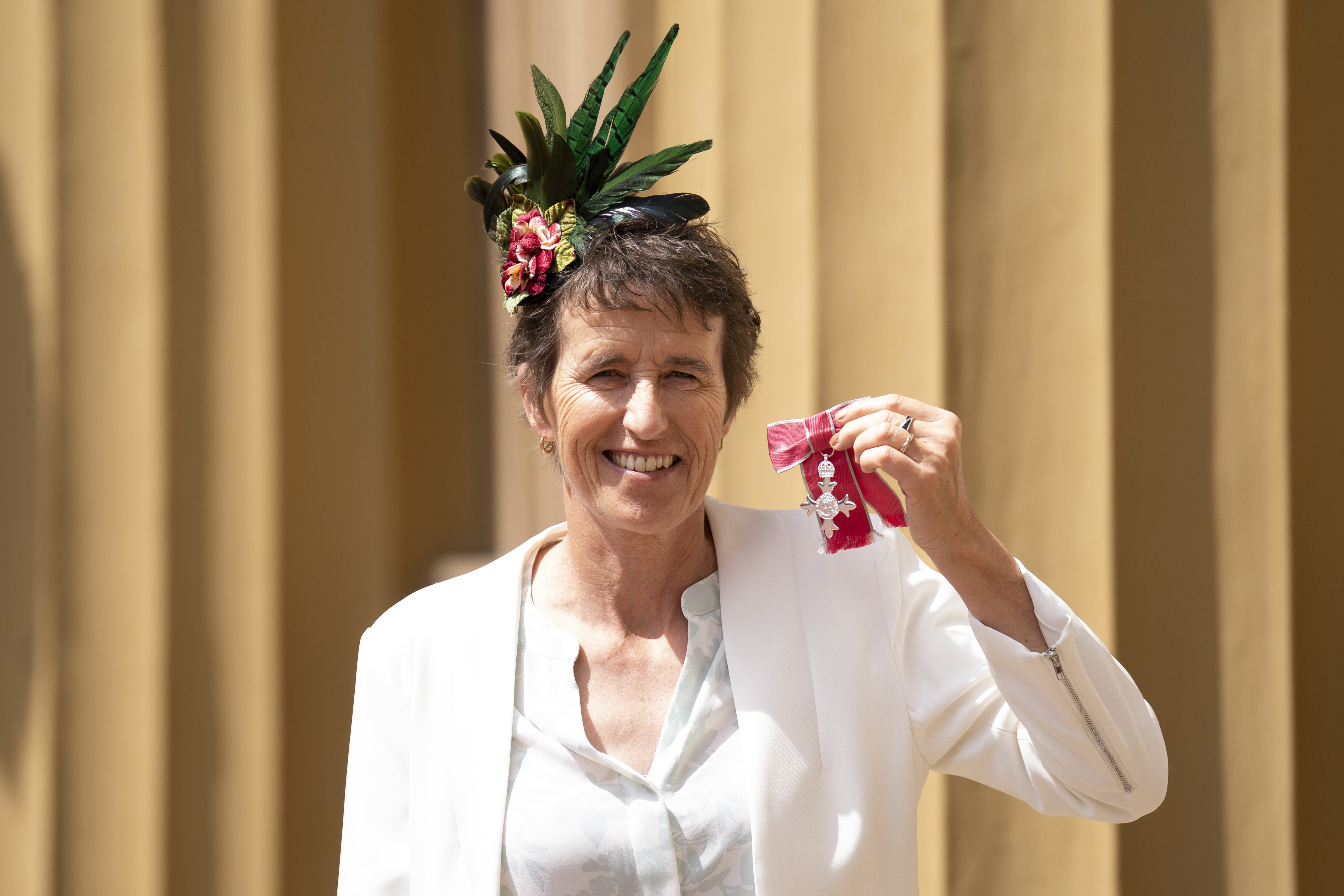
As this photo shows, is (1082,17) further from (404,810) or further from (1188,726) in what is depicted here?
(404,810)

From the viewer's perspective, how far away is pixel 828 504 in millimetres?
1444

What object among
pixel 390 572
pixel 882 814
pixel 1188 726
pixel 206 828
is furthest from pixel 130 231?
pixel 1188 726

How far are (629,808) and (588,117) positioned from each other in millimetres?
1060

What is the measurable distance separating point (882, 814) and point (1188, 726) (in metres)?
1.02

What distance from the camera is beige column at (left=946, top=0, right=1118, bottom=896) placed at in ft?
7.17

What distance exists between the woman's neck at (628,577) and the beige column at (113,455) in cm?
141

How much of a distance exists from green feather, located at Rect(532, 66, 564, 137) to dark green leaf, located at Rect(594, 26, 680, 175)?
74 mm

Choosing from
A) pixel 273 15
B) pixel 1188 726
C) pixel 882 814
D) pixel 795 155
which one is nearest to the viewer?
pixel 882 814

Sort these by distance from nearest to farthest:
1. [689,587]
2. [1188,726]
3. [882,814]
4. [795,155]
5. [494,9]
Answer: [882,814]
[689,587]
[1188,726]
[795,155]
[494,9]

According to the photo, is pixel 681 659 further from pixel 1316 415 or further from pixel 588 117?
pixel 1316 415

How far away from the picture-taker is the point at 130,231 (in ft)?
8.48

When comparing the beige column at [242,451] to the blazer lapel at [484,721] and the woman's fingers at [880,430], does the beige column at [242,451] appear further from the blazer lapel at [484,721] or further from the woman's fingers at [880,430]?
the woman's fingers at [880,430]

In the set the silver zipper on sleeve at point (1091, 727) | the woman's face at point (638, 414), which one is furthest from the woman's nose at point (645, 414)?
the silver zipper on sleeve at point (1091, 727)

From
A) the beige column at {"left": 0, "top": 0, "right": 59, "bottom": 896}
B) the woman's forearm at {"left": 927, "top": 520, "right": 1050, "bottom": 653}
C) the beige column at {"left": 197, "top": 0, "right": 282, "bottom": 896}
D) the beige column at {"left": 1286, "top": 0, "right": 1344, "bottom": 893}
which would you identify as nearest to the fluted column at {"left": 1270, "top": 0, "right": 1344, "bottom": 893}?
the beige column at {"left": 1286, "top": 0, "right": 1344, "bottom": 893}
